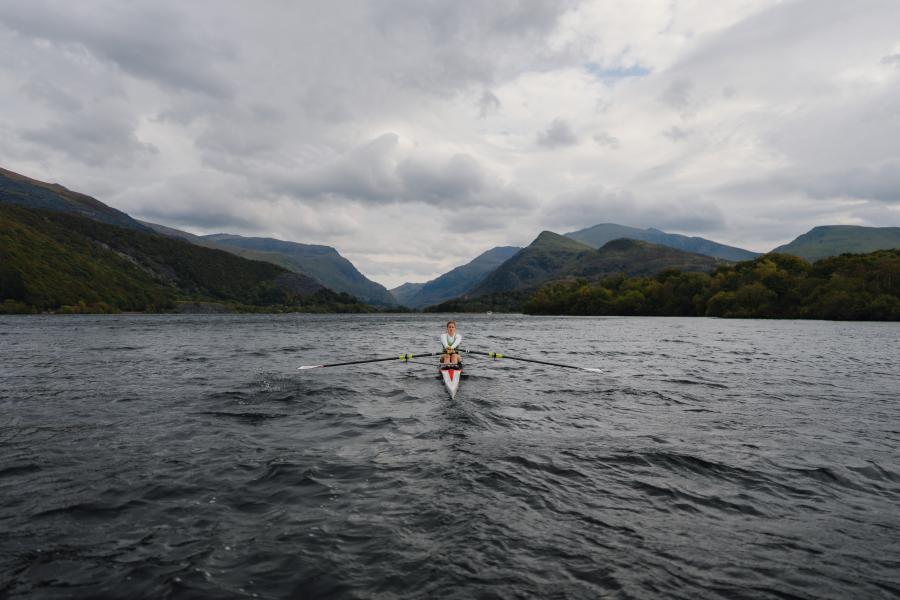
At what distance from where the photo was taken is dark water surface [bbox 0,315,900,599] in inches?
277

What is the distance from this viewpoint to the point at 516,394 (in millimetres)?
23156

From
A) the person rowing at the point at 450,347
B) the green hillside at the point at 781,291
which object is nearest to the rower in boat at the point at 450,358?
the person rowing at the point at 450,347

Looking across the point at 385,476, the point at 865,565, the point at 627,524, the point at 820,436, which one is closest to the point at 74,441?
the point at 385,476

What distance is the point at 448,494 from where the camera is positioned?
10352 millimetres

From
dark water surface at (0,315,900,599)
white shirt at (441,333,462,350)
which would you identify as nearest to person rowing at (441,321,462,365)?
white shirt at (441,333,462,350)

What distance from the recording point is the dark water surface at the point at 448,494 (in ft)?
23.1

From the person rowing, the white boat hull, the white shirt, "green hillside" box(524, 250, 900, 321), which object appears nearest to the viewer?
the white boat hull

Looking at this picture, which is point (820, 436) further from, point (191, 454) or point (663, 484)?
point (191, 454)

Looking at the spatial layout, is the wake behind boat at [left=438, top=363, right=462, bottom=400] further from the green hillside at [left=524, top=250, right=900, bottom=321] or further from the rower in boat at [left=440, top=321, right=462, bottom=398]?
the green hillside at [left=524, top=250, right=900, bottom=321]

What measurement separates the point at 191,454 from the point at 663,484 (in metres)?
12.5

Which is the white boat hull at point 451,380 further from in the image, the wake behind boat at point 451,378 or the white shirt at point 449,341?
the white shirt at point 449,341

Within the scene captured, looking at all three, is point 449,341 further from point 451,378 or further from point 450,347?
point 451,378

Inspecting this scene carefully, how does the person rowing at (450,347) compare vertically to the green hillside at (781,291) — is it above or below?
below

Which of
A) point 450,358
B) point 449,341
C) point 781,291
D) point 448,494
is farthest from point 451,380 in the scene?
point 781,291
